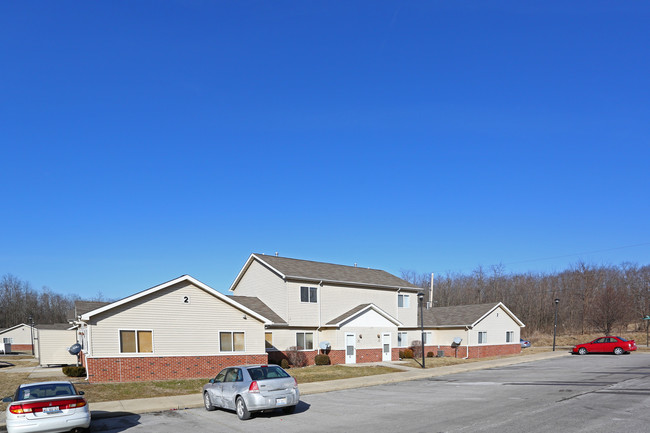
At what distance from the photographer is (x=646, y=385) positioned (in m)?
18.8

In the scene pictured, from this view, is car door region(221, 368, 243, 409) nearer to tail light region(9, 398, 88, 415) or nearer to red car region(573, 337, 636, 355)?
tail light region(9, 398, 88, 415)

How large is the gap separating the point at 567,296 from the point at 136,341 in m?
79.0

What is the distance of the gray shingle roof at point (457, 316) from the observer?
136ft

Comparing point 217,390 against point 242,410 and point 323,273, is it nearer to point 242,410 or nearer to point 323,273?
point 242,410

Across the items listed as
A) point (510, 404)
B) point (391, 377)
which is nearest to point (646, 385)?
point (510, 404)

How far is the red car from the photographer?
3874 cm

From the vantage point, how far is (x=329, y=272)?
122 ft

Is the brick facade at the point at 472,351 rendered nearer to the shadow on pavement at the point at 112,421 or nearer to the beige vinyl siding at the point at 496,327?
the beige vinyl siding at the point at 496,327

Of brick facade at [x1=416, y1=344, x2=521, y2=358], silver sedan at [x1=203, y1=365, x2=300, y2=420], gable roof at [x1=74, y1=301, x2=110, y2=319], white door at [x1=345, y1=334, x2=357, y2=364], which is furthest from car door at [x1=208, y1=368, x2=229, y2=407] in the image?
brick facade at [x1=416, y1=344, x2=521, y2=358]

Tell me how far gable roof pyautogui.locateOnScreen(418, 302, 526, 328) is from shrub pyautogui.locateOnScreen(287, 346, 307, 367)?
15366 millimetres

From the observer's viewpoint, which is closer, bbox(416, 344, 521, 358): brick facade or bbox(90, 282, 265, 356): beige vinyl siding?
bbox(90, 282, 265, 356): beige vinyl siding

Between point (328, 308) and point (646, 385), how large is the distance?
2019 cm

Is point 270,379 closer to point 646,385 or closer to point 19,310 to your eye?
point 646,385

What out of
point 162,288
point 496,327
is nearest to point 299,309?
point 162,288
